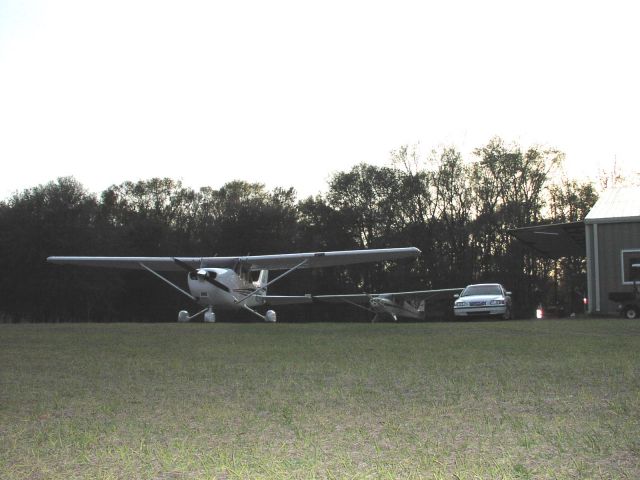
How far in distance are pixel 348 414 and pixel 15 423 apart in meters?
2.24

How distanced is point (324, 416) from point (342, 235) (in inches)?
2147

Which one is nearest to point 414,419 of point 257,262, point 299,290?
point 257,262

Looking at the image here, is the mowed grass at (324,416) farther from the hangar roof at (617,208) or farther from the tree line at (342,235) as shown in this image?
the tree line at (342,235)

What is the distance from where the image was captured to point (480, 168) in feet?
188

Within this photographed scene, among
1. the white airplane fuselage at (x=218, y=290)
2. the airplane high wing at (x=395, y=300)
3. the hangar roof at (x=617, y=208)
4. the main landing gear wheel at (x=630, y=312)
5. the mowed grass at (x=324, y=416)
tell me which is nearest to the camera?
the mowed grass at (x=324, y=416)

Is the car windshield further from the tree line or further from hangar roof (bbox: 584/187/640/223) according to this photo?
the tree line

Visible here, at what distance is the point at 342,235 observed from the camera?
59.8 meters

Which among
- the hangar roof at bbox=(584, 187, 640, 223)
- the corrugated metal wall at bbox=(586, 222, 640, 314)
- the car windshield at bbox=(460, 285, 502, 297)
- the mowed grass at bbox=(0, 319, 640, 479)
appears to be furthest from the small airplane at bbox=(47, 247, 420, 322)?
the mowed grass at bbox=(0, 319, 640, 479)

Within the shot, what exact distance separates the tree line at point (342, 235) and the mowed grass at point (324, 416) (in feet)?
141

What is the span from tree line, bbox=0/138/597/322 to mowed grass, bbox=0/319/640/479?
141ft

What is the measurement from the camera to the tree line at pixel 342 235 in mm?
50625

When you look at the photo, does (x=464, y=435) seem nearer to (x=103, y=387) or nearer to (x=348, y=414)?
(x=348, y=414)

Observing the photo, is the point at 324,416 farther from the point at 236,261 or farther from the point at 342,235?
the point at 342,235

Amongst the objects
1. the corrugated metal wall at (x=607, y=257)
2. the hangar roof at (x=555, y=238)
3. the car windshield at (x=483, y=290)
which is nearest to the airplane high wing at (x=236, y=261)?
the car windshield at (x=483, y=290)
